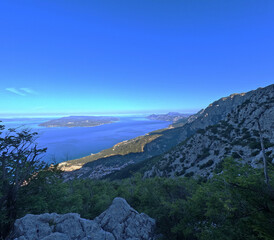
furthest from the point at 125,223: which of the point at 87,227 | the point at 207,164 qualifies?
the point at 207,164

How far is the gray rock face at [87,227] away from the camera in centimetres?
917

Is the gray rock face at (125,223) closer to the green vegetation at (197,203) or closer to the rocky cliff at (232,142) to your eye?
the green vegetation at (197,203)

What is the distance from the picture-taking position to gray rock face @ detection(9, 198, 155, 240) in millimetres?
9172

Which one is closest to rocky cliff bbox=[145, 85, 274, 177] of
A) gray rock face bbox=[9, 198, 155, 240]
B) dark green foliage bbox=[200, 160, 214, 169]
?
dark green foliage bbox=[200, 160, 214, 169]

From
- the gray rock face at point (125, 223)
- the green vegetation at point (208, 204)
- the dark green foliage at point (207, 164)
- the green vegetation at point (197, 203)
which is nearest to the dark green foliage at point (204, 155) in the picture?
the dark green foliage at point (207, 164)

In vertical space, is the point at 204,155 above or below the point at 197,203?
below

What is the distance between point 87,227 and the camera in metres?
10.3

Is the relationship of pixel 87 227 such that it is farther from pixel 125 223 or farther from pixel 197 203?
pixel 197 203

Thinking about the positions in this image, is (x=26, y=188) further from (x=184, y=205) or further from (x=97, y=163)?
(x=97, y=163)

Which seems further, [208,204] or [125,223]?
[125,223]

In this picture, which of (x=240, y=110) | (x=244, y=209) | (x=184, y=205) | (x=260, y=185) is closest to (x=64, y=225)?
(x=184, y=205)

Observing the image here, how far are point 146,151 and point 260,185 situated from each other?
6884 inches

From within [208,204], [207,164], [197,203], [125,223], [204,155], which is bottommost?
[207,164]

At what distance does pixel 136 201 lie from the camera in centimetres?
2162
